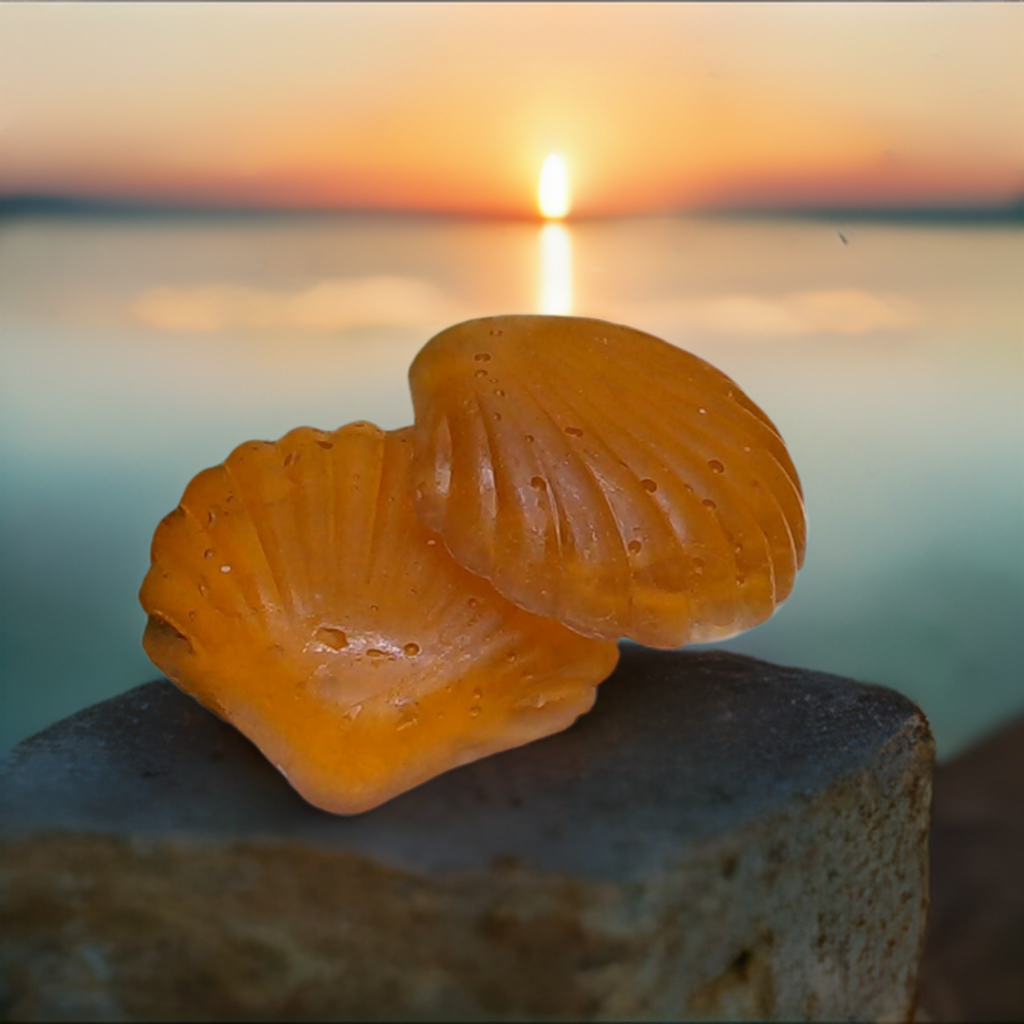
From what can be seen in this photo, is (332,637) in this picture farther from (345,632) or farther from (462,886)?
(462,886)

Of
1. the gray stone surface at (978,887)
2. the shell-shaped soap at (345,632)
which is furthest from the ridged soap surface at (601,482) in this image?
the gray stone surface at (978,887)

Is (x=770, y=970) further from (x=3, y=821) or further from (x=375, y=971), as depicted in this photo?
(x=3, y=821)

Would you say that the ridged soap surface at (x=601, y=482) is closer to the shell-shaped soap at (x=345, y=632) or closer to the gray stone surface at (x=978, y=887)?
the shell-shaped soap at (x=345, y=632)

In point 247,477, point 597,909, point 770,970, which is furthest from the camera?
point 247,477

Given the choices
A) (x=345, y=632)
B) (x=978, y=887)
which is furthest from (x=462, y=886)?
(x=978, y=887)

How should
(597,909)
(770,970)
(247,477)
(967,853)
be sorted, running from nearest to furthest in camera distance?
1. (597,909)
2. (770,970)
3. (247,477)
4. (967,853)

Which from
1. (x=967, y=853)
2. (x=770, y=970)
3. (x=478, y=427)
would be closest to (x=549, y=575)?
(x=478, y=427)
